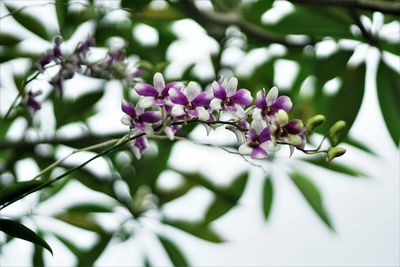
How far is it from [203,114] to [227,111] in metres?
0.02

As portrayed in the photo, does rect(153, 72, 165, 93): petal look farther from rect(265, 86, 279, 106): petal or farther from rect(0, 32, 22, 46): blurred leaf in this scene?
rect(0, 32, 22, 46): blurred leaf

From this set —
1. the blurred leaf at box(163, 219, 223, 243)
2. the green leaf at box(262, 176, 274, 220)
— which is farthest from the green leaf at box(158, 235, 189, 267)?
the green leaf at box(262, 176, 274, 220)

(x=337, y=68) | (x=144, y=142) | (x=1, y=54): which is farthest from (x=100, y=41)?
(x=144, y=142)

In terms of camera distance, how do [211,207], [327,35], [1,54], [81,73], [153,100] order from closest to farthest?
[153,100]
[81,73]
[327,35]
[1,54]
[211,207]

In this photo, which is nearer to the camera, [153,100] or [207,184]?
[153,100]

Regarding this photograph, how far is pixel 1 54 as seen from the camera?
3.56ft

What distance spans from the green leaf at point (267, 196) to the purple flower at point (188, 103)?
0.76 metres

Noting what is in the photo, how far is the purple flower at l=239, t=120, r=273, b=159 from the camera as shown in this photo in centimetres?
54

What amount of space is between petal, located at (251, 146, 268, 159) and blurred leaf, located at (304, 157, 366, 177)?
0.68m

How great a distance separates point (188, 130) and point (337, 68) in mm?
273

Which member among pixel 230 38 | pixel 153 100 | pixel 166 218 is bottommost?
pixel 166 218

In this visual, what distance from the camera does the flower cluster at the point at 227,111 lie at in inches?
21.0

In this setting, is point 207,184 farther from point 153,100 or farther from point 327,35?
point 153,100

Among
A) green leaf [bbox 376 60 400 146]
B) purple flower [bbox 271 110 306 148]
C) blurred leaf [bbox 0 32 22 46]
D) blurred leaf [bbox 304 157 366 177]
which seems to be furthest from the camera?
blurred leaf [bbox 304 157 366 177]
